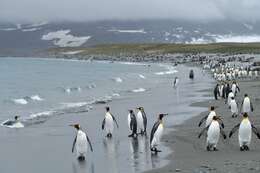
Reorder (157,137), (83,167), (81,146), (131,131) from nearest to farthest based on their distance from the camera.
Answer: (83,167) → (81,146) → (157,137) → (131,131)

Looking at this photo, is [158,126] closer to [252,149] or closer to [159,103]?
[252,149]

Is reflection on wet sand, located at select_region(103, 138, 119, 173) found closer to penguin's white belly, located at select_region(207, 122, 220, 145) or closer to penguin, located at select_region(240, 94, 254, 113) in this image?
penguin's white belly, located at select_region(207, 122, 220, 145)

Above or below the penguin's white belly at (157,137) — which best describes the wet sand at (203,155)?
below

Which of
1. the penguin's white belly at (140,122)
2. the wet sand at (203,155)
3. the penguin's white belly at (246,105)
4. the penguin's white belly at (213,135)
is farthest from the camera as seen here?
the penguin's white belly at (246,105)

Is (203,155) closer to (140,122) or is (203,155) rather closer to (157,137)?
(157,137)

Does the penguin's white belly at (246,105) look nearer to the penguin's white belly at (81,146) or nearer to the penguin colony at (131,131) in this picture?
the penguin colony at (131,131)

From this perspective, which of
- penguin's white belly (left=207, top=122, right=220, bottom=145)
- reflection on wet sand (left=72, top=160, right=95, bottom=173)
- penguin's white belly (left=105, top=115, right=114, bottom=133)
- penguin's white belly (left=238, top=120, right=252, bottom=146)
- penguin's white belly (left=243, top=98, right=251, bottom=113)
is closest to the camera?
reflection on wet sand (left=72, top=160, right=95, bottom=173)

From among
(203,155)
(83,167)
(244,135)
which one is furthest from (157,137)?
(83,167)

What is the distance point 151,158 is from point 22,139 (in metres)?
4.75

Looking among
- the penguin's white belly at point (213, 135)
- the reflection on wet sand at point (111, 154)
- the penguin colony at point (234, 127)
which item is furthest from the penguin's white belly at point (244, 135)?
the reflection on wet sand at point (111, 154)

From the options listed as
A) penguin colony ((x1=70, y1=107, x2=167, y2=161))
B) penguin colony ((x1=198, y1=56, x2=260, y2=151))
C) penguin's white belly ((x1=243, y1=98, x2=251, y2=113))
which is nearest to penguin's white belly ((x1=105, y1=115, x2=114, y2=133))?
penguin colony ((x1=70, y1=107, x2=167, y2=161))

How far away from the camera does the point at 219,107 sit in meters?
22.0

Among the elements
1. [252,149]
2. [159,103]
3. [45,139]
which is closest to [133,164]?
[252,149]

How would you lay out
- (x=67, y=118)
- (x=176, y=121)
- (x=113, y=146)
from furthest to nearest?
(x=67, y=118), (x=176, y=121), (x=113, y=146)
